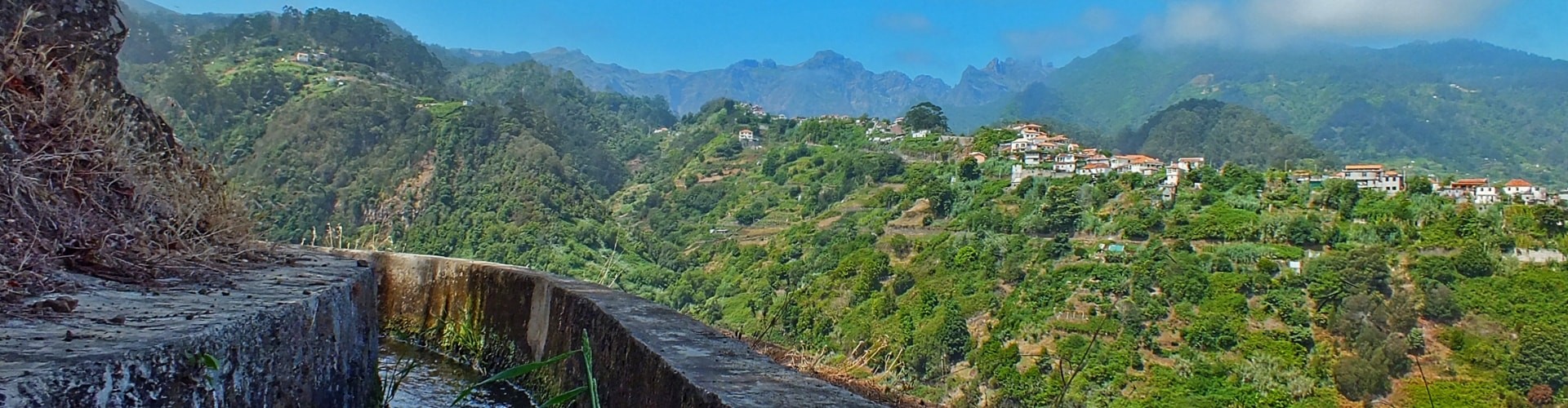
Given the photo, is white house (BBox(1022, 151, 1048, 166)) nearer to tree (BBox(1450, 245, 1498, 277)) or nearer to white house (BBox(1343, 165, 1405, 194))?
white house (BBox(1343, 165, 1405, 194))

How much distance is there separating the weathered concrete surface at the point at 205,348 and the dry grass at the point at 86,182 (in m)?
0.14

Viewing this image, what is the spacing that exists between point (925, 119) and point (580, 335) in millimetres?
73168

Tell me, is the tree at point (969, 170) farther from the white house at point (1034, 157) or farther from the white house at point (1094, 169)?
the white house at point (1094, 169)

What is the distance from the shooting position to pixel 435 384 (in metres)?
3.47

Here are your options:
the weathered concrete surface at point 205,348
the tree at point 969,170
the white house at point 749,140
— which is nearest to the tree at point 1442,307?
the tree at point 969,170

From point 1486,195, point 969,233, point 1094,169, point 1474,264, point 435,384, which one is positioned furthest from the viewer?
point 1094,169

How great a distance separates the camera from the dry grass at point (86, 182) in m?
2.08

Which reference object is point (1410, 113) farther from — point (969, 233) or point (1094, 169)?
point (969, 233)

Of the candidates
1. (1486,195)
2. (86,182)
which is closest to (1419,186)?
(1486,195)

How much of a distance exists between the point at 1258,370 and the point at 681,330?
36208mm

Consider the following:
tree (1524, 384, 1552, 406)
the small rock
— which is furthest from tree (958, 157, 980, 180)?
the small rock

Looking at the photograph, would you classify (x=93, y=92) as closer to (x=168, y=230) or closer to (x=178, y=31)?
(x=168, y=230)

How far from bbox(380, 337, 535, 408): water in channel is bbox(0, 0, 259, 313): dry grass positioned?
0.70 meters

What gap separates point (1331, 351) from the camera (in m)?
34.4
